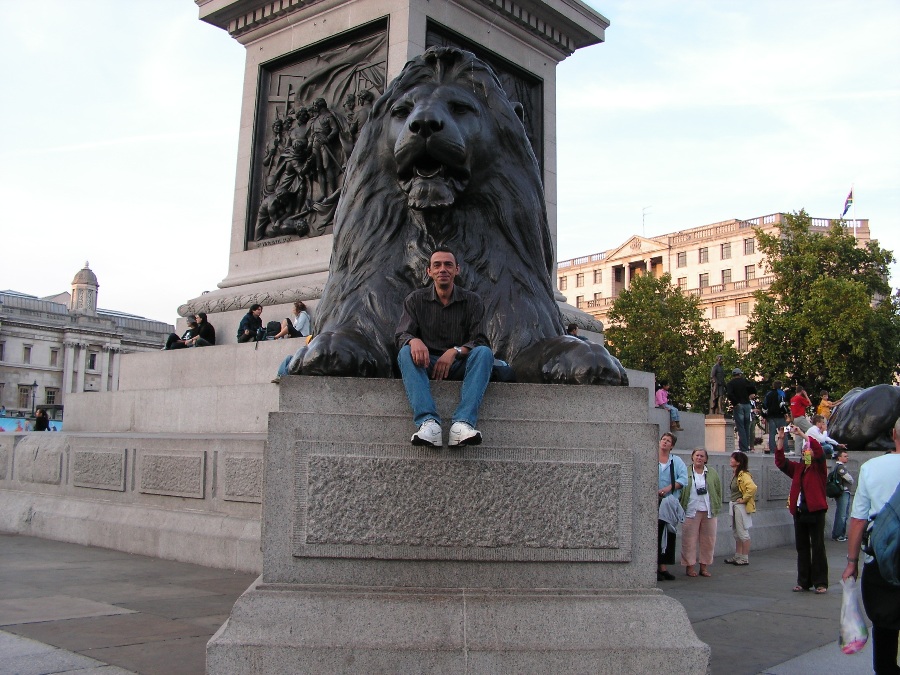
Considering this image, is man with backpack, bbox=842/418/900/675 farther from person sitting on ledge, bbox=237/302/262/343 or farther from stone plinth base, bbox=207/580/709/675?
person sitting on ledge, bbox=237/302/262/343

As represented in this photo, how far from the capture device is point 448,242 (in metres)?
4.85

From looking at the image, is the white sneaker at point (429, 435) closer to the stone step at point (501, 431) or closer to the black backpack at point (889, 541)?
the stone step at point (501, 431)

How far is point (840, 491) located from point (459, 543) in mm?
8661

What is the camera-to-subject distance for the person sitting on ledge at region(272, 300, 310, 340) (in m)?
10.8

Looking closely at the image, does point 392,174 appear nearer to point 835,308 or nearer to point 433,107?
point 433,107

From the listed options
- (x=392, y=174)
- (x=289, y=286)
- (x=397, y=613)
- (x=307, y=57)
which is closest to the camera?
(x=397, y=613)

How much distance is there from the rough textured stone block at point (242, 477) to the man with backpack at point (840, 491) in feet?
24.2

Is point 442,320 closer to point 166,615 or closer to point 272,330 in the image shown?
point 166,615

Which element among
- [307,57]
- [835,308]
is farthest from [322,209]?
[835,308]

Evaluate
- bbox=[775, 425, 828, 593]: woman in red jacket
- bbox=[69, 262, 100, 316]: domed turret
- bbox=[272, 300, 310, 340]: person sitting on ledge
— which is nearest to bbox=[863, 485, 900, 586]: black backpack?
bbox=[775, 425, 828, 593]: woman in red jacket

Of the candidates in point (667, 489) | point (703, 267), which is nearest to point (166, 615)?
point (667, 489)

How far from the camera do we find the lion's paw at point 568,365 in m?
4.25

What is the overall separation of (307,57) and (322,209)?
2.47m

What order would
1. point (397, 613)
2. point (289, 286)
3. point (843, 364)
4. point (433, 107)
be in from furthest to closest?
point (843, 364), point (289, 286), point (433, 107), point (397, 613)
